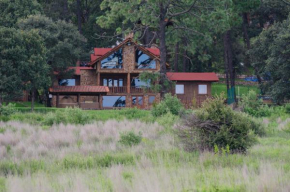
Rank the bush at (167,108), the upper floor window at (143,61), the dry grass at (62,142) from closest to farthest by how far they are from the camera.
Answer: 1. the dry grass at (62,142)
2. the bush at (167,108)
3. the upper floor window at (143,61)

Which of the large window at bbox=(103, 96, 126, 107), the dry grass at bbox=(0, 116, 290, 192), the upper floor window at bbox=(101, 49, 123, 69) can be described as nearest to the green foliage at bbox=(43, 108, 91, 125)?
the dry grass at bbox=(0, 116, 290, 192)

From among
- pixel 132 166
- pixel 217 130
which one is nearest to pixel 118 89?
pixel 217 130

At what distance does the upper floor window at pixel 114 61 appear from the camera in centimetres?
4934

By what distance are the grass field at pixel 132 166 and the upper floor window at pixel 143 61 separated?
31.4m

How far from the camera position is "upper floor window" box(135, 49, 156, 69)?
4994cm

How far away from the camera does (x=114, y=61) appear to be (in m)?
49.6

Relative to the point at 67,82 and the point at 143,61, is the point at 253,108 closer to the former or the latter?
the point at 143,61

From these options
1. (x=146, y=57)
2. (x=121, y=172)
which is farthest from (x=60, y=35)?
(x=121, y=172)

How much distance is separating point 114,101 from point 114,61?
4.17 m

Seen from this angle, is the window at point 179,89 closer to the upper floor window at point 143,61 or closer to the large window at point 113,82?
the upper floor window at point 143,61

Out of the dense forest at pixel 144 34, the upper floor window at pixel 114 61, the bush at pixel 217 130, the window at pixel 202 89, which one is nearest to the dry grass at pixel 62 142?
the bush at pixel 217 130

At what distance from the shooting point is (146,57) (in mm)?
50000

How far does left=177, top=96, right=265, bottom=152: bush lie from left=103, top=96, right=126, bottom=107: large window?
3508cm

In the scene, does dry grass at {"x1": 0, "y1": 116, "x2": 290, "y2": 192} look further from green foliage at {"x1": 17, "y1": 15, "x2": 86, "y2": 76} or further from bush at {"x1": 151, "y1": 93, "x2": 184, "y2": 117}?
green foliage at {"x1": 17, "y1": 15, "x2": 86, "y2": 76}
